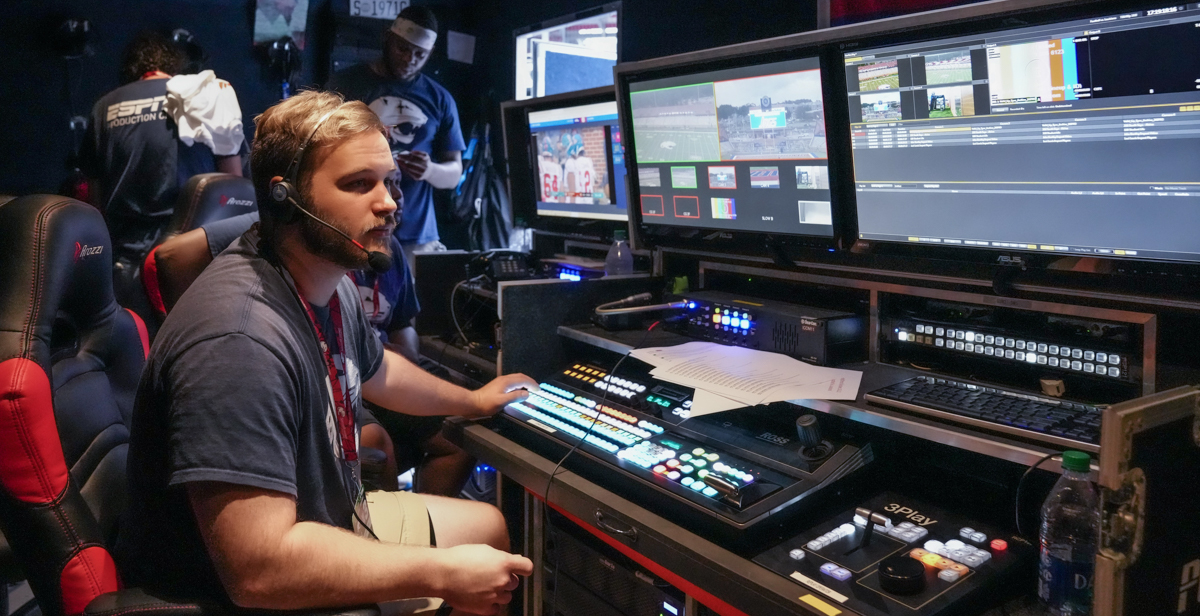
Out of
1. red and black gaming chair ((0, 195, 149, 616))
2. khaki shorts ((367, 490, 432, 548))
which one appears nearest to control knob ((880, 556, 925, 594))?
khaki shorts ((367, 490, 432, 548))

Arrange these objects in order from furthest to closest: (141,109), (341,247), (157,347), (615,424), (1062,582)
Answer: (141,109), (615,424), (341,247), (157,347), (1062,582)

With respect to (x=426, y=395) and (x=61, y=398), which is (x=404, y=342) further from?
(x=61, y=398)

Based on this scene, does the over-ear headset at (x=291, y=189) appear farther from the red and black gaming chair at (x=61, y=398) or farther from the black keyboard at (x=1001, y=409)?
the black keyboard at (x=1001, y=409)

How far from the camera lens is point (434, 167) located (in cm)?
353

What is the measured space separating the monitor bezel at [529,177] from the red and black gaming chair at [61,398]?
1.28 metres

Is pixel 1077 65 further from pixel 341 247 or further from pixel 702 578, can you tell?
pixel 341 247

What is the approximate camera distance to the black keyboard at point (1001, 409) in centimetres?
112

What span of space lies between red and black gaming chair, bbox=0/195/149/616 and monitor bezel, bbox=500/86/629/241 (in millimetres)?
1283

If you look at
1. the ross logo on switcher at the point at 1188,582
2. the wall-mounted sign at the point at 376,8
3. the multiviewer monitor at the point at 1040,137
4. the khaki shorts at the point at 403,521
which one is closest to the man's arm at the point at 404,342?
the khaki shorts at the point at 403,521

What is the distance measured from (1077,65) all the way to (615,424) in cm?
98

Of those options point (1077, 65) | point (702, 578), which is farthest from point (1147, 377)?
point (702, 578)

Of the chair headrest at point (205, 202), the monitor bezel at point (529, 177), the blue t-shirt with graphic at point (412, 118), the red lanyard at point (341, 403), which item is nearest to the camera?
the red lanyard at point (341, 403)

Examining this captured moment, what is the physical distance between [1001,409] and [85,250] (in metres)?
1.51

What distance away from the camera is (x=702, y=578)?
3.93 feet
